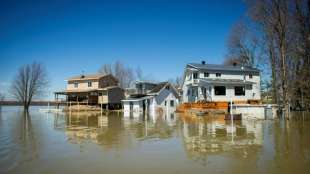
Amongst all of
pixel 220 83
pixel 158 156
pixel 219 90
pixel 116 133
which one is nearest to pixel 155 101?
pixel 219 90

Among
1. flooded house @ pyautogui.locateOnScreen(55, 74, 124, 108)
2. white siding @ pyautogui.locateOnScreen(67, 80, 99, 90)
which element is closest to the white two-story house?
flooded house @ pyautogui.locateOnScreen(55, 74, 124, 108)

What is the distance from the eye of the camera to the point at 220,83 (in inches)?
1416

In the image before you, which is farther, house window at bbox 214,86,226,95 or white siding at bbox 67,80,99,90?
white siding at bbox 67,80,99,90

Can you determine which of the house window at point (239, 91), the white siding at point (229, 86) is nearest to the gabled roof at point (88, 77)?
the white siding at point (229, 86)

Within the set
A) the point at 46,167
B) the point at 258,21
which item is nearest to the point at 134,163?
the point at 46,167

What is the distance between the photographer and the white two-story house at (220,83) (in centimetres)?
3653

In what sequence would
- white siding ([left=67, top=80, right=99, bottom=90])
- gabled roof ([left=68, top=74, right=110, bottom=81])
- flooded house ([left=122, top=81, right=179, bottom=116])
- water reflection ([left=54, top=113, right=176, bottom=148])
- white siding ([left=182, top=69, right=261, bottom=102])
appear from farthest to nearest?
1. gabled roof ([left=68, top=74, right=110, bottom=81])
2. white siding ([left=67, top=80, right=99, bottom=90])
3. flooded house ([left=122, top=81, right=179, bottom=116])
4. white siding ([left=182, top=69, right=261, bottom=102])
5. water reflection ([left=54, top=113, right=176, bottom=148])

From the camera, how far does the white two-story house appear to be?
3653cm

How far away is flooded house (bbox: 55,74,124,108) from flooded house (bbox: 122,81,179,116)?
5.03 m

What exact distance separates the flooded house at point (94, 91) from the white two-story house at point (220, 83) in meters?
15.2

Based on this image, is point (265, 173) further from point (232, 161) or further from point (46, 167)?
point (46, 167)

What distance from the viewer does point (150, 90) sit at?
47.7 metres

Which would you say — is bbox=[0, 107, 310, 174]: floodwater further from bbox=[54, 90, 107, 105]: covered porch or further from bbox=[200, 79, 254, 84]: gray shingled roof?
bbox=[54, 90, 107, 105]: covered porch

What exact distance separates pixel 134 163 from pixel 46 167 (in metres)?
2.78
